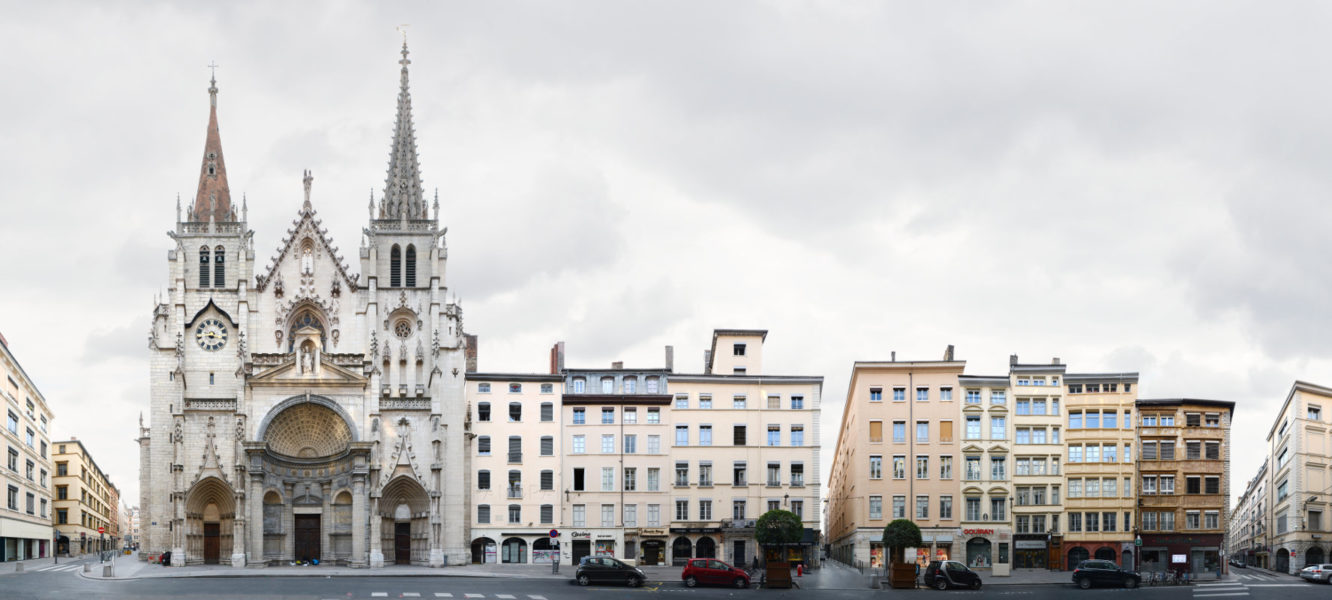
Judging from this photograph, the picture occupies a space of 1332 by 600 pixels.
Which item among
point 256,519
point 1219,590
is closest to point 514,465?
point 256,519

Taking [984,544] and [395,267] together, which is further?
[395,267]

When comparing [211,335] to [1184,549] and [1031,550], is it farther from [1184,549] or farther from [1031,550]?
[1184,549]

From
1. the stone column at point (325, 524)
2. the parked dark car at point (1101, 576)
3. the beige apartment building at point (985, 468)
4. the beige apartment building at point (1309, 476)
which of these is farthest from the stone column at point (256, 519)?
the beige apartment building at point (1309, 476)

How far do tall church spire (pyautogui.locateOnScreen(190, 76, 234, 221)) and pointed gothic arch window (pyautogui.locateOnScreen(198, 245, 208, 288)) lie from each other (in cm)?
230

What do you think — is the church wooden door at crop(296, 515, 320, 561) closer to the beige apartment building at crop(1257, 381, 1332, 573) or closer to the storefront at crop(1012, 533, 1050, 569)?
the storefront at crop(1012, 533, 1050, 569)

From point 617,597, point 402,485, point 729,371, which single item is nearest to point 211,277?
point 402,485

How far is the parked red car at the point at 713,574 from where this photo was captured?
6556cm

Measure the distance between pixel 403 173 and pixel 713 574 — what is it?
151 ft

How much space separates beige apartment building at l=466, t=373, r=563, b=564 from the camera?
93875 millimetres

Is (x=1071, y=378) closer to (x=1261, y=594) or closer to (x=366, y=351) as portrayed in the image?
(x=1261, y=594)

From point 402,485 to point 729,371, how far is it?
78.8 ft

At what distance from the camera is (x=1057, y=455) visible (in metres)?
93.5

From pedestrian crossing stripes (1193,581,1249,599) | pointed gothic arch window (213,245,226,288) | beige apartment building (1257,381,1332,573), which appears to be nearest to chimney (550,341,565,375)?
pointed gothic arch window (213,245,226,288)

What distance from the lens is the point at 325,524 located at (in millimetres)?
91375
